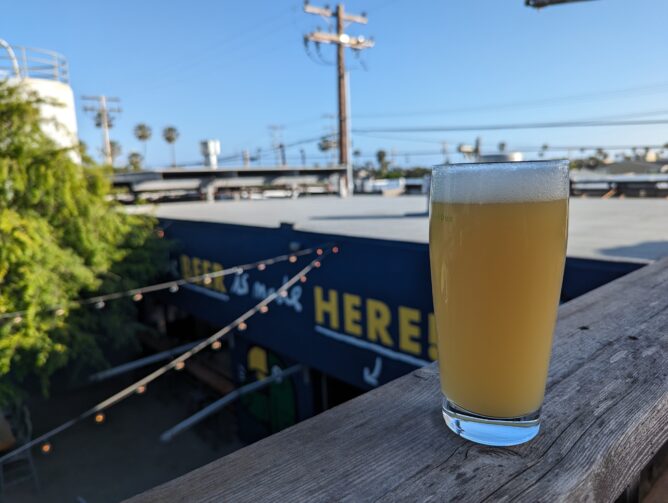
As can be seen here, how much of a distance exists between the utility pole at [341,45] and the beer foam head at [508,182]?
1840 centimetres

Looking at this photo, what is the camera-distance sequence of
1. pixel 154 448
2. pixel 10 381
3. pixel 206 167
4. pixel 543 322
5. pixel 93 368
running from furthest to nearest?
pixel 206 167
pixel 154 448
pixel 93 368
pixel 10 381
pixel 543 322

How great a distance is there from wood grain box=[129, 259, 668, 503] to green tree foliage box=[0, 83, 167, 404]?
6.39 metres

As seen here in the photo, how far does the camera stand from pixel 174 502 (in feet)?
1.95

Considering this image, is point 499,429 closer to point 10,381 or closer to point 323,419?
point 323,419

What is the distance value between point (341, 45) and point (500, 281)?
21465 millimetres

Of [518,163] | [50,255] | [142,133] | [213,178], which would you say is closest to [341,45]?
[213,178]

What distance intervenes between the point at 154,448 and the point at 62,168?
17.1 feet

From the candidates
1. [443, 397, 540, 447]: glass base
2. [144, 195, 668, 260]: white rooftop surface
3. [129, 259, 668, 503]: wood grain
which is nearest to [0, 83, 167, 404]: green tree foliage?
[144, 195, 668, 260]: white rooftop surface

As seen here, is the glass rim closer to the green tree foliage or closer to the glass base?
the glass base

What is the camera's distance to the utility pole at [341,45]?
64.6ft

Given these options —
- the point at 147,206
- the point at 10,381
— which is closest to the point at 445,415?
the point at 10,381

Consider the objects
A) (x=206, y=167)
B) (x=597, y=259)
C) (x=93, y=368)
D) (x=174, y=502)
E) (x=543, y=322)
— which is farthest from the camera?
(x=206, y=167)

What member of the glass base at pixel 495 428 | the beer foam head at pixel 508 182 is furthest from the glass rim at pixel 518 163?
the glass base at pixel 495 428

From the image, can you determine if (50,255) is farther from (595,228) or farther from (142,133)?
(142,133)
